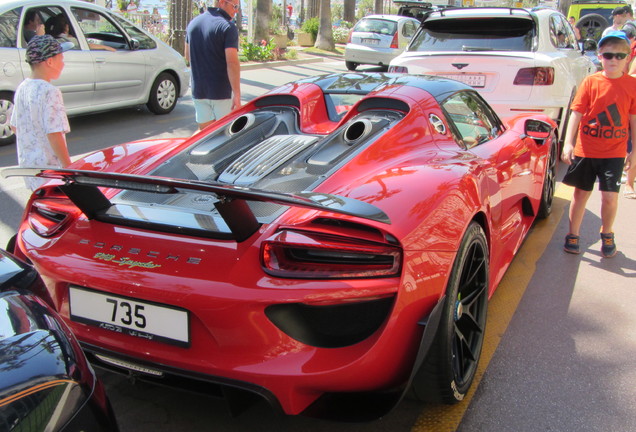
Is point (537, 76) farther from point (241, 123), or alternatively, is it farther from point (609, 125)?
point (241, 123)

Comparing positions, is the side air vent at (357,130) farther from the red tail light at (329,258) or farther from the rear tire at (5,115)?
the rear tire at (5,115)

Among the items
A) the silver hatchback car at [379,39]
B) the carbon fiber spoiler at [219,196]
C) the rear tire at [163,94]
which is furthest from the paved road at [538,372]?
the silver hatchback car at [379,39]

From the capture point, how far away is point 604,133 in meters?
4.32

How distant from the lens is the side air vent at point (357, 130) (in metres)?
3.04

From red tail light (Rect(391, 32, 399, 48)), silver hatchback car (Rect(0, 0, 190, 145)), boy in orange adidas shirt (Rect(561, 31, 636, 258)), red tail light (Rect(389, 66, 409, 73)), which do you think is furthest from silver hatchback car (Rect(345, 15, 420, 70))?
boy in orange adidas shirt (Rect(561, 31, 636, 258))

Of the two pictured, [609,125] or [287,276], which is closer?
[287,276]

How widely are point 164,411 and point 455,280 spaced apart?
1340 millimetres

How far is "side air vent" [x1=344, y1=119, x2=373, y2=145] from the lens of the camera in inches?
120

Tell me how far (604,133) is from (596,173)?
308 millimetres

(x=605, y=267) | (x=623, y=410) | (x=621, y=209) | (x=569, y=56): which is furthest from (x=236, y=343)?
(x=569, y=56)

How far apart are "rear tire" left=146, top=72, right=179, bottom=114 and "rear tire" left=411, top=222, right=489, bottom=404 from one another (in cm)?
773

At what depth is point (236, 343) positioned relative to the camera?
2023 millimetres

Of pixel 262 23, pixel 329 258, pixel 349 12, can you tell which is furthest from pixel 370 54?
pixel 349 12

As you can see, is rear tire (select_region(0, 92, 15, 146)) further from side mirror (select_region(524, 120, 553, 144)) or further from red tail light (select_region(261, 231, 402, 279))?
red tail light (select_region(261, 231, 402, 279))
